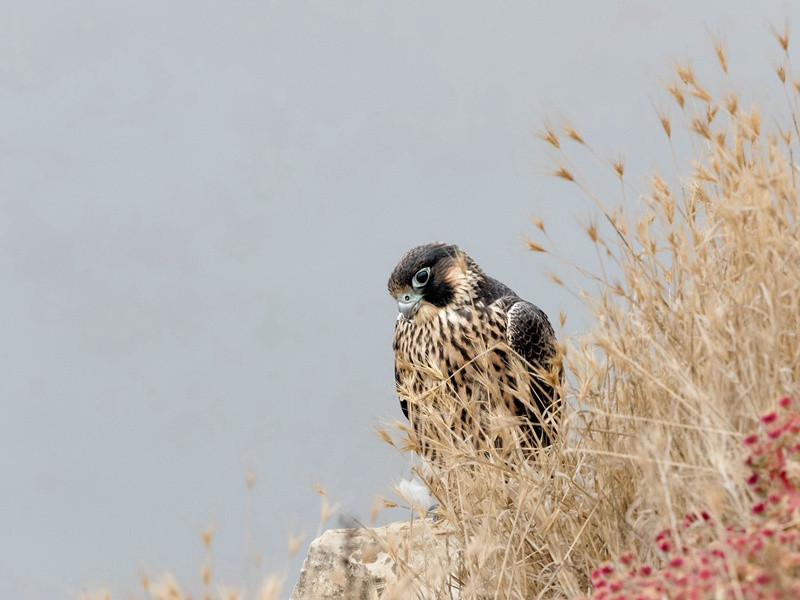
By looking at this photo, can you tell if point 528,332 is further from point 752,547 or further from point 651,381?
point 752,547

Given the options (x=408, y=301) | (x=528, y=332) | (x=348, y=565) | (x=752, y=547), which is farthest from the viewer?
(x=408, y=301)

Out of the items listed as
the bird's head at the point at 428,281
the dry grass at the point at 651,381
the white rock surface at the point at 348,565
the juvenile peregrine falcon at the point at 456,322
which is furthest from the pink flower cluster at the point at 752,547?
the bird's head at the point at 428,281

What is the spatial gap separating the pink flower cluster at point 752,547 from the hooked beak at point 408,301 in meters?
2.64

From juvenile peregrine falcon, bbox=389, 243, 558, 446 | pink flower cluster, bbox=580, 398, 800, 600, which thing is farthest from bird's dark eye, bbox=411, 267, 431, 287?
pink flower cluster, bbox=580, 398, 800, 600

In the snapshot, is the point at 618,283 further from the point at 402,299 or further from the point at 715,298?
the point at 402,299

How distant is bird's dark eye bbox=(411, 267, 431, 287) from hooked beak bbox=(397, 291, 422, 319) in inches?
2.4

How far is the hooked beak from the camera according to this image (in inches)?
204

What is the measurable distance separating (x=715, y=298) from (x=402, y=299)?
2.24 meters

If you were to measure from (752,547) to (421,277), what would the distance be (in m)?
3.16

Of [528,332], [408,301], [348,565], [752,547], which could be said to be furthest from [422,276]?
[752,547]

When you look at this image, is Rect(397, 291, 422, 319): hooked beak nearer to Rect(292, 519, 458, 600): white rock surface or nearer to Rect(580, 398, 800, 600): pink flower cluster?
Rect(292, 519, 458, 600): white rock surface

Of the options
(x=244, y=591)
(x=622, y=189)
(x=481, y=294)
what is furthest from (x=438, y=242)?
(x=244, y=591)

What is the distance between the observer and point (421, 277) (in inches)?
201

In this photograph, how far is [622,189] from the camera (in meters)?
3.71
